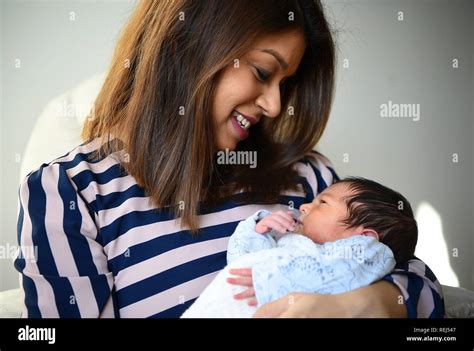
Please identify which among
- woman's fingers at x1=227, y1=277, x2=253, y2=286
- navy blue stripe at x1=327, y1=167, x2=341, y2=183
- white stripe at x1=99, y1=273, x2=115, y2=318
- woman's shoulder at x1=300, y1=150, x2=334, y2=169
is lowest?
white stripe at x1=99, y1=273, x2=115, y2=318

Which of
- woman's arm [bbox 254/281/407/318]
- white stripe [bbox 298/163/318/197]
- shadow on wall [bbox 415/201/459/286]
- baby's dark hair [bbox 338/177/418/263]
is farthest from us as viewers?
white stripe [bbox 298/163/318/197]

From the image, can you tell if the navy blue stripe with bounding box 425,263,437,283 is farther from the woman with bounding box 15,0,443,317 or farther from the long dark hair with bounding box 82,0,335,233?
the long dark hair with bounding box 82,0,335,233

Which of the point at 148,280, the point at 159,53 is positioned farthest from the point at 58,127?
the point at 148,280

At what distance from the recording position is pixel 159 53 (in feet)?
3.76

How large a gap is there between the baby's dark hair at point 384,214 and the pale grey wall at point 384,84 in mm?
95

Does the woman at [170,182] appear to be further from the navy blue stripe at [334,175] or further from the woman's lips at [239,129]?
the navy blue stripe at [334,175]

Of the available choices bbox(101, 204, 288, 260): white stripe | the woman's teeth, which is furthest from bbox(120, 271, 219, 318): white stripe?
the woman's teeth

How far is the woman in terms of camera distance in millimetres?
1042

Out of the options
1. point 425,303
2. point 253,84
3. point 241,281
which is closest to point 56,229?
point 241,281

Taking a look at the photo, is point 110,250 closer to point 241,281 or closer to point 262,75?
point 241,281

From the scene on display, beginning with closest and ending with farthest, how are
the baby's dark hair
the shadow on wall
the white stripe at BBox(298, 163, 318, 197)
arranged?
1. the baby's dark hair
2. the shadow on wall
3. the white stripe at BBox(298, 163, 318, 197)

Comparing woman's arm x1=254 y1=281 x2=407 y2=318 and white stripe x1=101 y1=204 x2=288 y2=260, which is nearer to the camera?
woman's arm x1=254 y1=281 x2=407 y2=318
